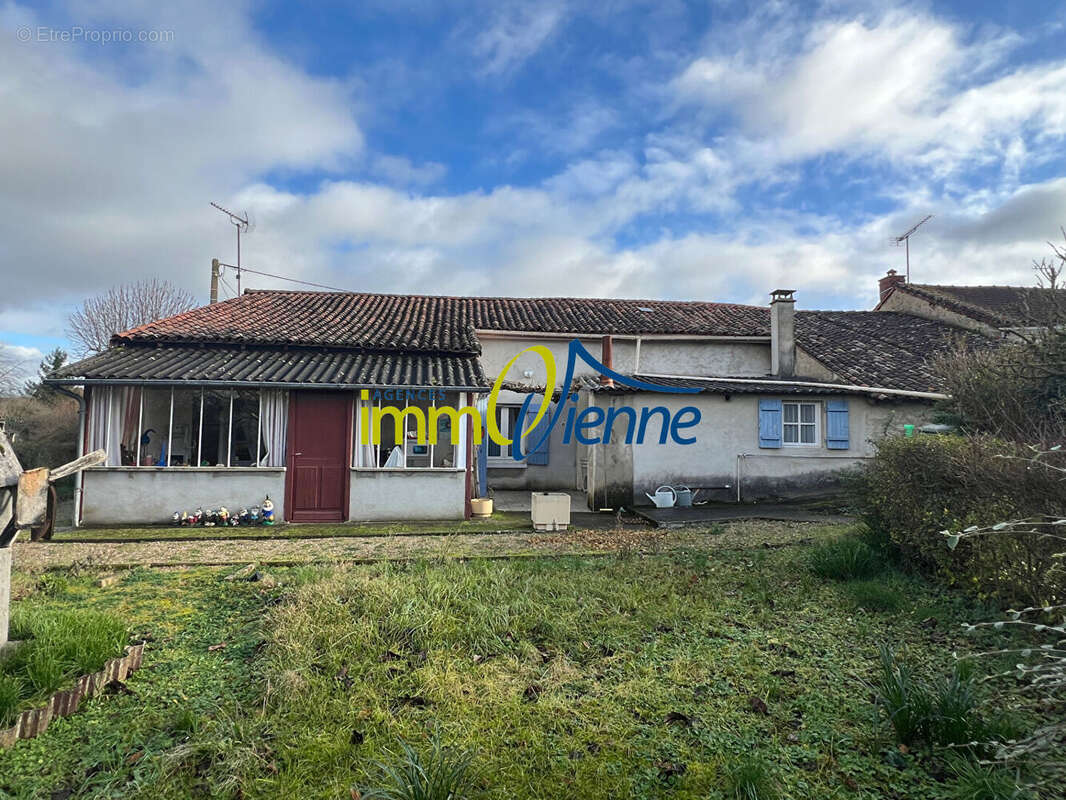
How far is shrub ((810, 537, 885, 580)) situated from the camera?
613 centimetres

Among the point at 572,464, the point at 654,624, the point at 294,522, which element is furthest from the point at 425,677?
the point at 572,464

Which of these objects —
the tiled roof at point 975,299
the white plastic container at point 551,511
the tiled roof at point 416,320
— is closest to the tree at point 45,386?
the tiled roof at point 416,320

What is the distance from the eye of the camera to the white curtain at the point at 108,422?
1051 centimetres

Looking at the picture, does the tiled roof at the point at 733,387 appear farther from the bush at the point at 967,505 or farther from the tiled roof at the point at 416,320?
the bush at the point at 967,505

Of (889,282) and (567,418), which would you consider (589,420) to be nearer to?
(567,418)

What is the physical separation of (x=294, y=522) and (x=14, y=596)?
5135 millimetres

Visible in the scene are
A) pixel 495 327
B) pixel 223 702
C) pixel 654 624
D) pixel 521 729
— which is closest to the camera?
pixel 521 729

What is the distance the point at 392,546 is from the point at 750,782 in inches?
263

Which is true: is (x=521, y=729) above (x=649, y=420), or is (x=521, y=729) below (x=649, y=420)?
below

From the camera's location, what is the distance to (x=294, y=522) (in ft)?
35.5

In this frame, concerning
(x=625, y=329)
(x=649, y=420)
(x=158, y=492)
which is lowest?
(x=158, y=492)

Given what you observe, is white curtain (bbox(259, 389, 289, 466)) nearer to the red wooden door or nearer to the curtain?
the red wooden door

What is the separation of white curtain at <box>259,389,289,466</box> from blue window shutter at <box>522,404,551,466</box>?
652 cm

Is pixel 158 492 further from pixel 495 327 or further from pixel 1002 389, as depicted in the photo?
pixel 1002 389
